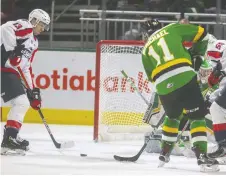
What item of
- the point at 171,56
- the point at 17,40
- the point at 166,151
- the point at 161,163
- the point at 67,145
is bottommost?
the point at 67,145

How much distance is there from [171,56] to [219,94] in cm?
77

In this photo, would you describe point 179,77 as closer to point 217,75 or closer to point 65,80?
point 217,75

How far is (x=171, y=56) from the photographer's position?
14.3 ft

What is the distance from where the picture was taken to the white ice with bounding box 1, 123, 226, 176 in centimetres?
442

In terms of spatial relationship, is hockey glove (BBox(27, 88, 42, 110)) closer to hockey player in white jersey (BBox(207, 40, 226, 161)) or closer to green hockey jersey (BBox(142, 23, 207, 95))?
green hockey jersey (BBox(142, 23, 207, 95))

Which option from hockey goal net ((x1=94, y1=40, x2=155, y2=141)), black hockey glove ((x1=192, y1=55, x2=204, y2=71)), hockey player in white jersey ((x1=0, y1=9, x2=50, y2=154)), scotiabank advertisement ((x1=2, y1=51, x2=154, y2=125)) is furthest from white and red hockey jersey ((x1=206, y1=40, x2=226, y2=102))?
scotiabank advertisement ((x1=2, y1=51, x2=154, y2=125))

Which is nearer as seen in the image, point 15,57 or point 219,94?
point 219,94

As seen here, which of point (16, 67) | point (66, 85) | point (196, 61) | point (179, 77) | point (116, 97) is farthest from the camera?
point (66, 85)

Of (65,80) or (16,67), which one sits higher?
(16,67)

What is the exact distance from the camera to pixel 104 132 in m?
6.29

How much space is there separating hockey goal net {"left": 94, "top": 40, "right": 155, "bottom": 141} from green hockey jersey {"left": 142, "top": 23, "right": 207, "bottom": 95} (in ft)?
6.23

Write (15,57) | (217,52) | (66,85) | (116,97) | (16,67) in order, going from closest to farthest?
(217,52), (15,57), (16,67), (116,97), (66,85)

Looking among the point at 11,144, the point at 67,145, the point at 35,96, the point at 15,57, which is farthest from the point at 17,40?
the point at 67,145

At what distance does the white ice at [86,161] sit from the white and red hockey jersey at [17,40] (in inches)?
25.3
